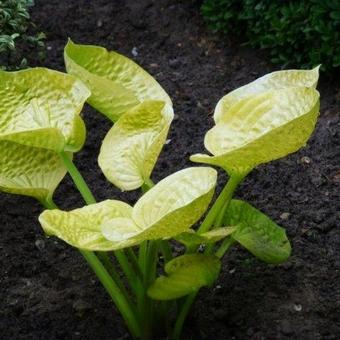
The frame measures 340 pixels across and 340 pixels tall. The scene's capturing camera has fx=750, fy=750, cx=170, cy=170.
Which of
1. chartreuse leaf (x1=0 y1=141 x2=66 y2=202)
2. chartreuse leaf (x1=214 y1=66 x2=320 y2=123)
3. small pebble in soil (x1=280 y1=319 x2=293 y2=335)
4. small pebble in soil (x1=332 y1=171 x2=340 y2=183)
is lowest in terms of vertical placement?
small pebble in soil (x1=280 y1=319 x2=293 y2=335)

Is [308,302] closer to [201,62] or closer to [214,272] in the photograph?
[214,272]

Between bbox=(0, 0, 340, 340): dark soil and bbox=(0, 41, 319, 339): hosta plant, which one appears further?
bbox=(0, 0, 340, 340): dark soil

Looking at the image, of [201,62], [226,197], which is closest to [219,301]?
[226,197]

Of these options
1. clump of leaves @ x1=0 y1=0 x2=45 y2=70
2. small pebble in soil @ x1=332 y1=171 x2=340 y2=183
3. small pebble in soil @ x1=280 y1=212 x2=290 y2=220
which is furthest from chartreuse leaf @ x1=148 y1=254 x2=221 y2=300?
clump of leaves @ x1=0 y1=0 x2=45 y2=70

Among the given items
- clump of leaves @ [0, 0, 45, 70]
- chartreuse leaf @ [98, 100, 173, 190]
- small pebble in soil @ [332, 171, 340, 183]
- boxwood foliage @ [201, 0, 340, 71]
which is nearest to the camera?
chartreuse leaf @ [98, 100, 173, 190]

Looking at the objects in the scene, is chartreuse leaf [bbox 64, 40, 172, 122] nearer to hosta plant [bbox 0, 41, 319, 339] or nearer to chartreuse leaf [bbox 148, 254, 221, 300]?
hosta plant [bbox 0, 41, 319, 339]

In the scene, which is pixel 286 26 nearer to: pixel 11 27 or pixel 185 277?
pixel 11 27

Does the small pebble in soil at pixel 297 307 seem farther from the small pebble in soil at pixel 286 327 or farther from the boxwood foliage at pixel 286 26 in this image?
the boxwood foliage at pixel 286 26

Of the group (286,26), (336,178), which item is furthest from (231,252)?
(286,26)
